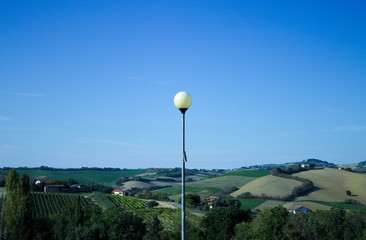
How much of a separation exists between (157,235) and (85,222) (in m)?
9.30

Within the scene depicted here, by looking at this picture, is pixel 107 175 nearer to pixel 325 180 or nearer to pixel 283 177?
pixel 283 177

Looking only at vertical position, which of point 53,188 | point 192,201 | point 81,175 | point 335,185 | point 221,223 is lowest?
point 221,223

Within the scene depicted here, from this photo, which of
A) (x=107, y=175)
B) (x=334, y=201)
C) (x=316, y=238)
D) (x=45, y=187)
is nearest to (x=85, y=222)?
(x=316, y=238)

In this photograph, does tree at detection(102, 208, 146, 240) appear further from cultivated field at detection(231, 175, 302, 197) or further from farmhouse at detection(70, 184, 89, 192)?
farmhouse at detection(70, 184, 89, 192)

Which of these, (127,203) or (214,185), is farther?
(214,185)

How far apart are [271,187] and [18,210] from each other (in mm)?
85589

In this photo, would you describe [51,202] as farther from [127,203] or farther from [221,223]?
[221,223]

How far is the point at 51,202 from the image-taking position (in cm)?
8162

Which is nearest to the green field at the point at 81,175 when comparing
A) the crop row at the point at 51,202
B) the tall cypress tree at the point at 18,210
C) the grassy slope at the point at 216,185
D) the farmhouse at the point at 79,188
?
the farmhouse at the point at 79,188

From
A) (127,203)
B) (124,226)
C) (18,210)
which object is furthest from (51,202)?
(18,210)

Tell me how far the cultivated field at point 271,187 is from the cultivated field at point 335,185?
18.2 feet

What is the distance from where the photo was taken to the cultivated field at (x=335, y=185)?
98688 millimetres

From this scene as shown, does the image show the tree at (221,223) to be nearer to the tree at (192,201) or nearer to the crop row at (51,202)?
the crop row at (51,202)

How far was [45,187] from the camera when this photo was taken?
341ft
